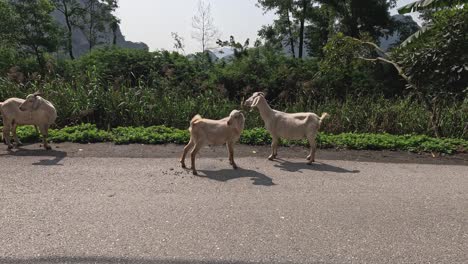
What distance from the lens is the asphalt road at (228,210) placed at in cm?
382

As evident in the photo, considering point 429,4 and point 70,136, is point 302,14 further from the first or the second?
point 70,136

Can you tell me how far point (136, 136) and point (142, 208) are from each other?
3.78m

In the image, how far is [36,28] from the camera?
57.0 feet

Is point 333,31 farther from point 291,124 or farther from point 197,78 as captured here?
point 291,124

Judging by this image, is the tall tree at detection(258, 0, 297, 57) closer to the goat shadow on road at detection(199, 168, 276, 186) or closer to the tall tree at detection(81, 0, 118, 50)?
the tall tree at detection(81, 0, 118, 50)

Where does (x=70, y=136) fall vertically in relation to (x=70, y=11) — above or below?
below

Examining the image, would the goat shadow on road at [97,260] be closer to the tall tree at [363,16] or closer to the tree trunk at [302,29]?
the tall tree at [363,16]

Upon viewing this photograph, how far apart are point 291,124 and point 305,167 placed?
33.7 inches

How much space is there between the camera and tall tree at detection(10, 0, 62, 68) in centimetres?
1647

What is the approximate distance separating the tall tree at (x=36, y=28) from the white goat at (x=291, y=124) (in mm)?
11740

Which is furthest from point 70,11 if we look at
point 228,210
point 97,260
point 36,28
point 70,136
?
point 97,260

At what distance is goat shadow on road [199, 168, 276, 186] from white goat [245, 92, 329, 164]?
3.33 feet

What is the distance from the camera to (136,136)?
838 cm

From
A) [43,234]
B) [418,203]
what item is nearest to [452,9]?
[418,203]
